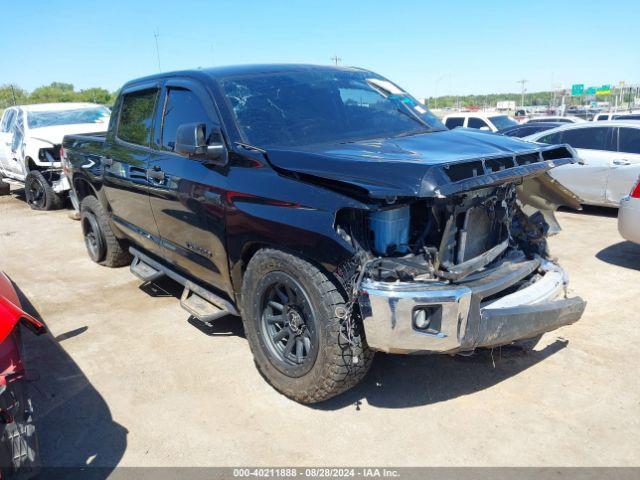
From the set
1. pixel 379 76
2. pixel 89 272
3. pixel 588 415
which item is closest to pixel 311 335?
pixel 588 415

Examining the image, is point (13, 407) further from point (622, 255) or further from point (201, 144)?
point (622, 255)

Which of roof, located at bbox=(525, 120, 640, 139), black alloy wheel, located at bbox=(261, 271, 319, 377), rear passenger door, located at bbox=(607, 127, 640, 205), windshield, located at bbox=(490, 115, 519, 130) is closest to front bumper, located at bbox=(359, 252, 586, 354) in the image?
black alloy wheel, located at bbox=(261, 271, 319, 377)

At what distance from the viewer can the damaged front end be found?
8.75 feet

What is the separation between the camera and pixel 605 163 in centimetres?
802

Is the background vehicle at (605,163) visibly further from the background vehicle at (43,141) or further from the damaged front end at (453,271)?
the background vehicle at (43,141)

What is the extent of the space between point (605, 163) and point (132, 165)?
6790 millimetres

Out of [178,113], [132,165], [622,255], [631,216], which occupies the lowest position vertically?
[622,255]

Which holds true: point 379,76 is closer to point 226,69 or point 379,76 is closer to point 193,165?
point 226,69

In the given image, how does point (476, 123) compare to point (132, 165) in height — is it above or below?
above

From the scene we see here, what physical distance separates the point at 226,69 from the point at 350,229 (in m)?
1.86

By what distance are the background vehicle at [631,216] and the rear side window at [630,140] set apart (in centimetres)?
286

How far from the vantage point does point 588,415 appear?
10.1ft

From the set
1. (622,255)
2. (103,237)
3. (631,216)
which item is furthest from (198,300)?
(622,255)

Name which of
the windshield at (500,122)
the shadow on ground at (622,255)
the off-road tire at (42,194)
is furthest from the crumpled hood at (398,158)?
the windshield at (500,122)
